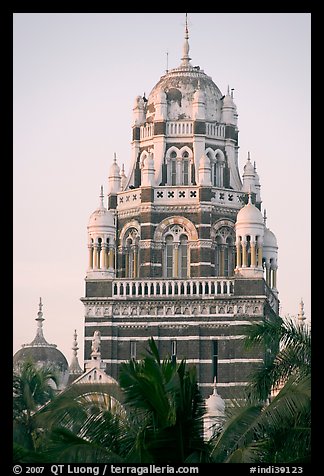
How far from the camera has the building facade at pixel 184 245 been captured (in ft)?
264

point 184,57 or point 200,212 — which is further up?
point 184,57

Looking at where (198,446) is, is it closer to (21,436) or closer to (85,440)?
(85,440)

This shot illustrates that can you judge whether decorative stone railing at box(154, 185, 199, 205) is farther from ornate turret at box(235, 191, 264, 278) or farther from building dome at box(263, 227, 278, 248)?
building dome at box(263, 227, 278, 248)

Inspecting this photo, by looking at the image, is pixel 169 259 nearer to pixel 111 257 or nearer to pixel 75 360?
pixel 111 257

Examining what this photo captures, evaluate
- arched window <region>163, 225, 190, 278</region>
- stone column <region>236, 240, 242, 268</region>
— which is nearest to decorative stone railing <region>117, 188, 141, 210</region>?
arched window <region>163, 225, 190, 278</region>

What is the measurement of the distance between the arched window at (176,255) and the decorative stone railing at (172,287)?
1446 millimetres

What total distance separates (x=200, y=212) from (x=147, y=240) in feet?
7.84

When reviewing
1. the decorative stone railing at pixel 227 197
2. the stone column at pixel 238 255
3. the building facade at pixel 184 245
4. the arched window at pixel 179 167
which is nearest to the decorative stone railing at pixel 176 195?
the building facade at pixel 184 245

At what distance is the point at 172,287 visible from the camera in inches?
3199

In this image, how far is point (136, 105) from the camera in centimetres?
8606

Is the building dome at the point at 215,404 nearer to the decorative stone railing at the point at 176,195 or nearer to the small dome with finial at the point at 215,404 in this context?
the small dome with finial at the point at 215,404

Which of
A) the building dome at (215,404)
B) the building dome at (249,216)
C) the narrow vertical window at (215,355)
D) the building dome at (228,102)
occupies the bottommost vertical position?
the building dome at (215,404)
